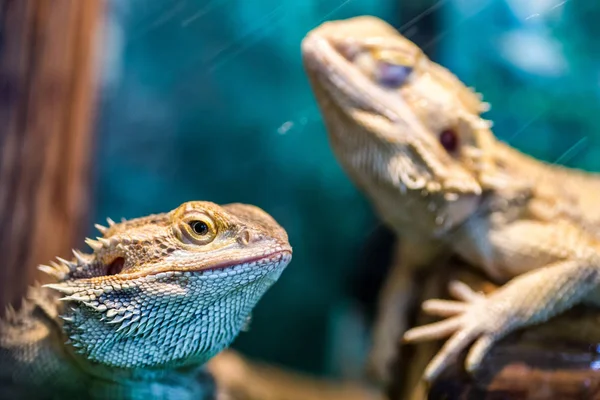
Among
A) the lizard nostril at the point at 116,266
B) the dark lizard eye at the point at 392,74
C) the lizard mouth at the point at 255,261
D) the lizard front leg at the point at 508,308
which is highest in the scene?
the lizard nostril at the point at 116,266

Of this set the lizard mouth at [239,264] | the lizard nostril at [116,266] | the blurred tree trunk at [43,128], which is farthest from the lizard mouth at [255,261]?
the blurred tree trunk at [43,128]

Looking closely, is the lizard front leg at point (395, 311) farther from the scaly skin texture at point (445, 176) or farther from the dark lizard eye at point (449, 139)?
the dark lizard eye at point (449, 139)

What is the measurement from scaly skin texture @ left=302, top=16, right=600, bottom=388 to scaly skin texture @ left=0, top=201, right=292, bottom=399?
0.64 m

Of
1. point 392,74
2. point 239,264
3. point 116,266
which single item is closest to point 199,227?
point 239,264

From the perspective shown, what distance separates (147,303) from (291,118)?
4.04 ft

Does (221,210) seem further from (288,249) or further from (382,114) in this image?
(382,114)

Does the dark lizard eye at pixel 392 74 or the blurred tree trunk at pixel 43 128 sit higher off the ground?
the blurred tree trunk at pixel 43 128

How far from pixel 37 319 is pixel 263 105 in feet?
5.12

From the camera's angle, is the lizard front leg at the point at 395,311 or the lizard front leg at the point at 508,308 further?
the lizard front leg at the point at 395,311

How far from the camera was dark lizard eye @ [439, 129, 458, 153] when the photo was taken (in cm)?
189

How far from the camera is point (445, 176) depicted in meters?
1.79

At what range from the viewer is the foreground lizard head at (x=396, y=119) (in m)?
1.80

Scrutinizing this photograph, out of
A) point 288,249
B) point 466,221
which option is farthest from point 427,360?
point 288,249

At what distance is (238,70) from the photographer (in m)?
2.44
